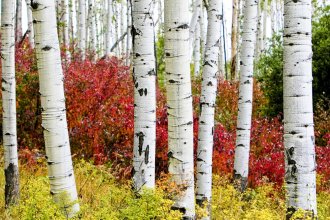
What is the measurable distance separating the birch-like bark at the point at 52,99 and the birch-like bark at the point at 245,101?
3899 millimetres

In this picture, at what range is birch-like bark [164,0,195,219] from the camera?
4.75m

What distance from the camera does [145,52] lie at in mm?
4941

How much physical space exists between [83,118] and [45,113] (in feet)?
17.7

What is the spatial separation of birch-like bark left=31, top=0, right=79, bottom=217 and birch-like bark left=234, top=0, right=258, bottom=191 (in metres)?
3.90

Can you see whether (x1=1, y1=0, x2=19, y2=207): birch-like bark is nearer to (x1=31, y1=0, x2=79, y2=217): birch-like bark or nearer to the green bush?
(x1=31, y1=0, x2=79, y2=217): birch-like bark

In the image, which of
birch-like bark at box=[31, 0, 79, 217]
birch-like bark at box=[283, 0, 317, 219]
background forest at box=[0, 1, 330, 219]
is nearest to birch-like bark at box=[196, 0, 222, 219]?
background forest at box=[0, 1, 330, 219]

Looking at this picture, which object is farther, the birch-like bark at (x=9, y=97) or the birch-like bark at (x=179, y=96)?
the birch-like bark at (x=9, y=97)

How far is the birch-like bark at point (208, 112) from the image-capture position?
6.00 meters

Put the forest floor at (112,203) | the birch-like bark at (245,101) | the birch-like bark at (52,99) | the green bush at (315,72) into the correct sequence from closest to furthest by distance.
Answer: the birch-like bark at (52,99) → the forest floor at (112,203) → the birch-like bark at (245,101) → the green bush at (315,72)

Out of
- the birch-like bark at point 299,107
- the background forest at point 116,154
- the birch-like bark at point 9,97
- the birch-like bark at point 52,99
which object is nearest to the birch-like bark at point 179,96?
the background forest at point 116,154

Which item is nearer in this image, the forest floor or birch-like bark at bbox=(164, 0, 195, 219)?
the forest floor

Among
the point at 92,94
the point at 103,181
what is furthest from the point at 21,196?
the point at 92,94

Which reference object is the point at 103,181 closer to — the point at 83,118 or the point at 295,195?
the point at 83,118

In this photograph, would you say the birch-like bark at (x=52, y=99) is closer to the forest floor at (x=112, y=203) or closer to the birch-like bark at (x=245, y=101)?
the forest floor at (x=112, y=203)
